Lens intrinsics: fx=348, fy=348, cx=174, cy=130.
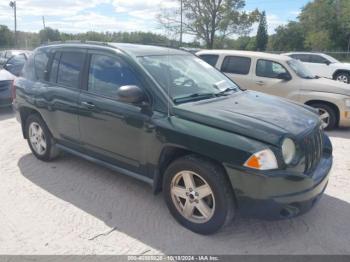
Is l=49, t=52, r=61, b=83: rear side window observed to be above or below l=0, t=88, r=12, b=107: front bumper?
above

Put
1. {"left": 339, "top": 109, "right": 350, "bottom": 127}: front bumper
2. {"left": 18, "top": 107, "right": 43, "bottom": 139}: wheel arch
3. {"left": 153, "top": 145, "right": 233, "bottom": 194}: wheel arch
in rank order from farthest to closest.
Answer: {"left": 339, "top": 109, "right": 350, "bottom": 127}: front bumper, {"left": 18, "top": 107, "right": 43, "bottom": 139}: wheel arch, {"left": 153, "top": 145, "right": 233, "bottom": 194}: wheel arch

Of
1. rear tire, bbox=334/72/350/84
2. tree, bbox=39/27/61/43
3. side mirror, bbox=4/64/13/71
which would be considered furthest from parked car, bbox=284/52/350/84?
tree, bbox=39/27/61/43

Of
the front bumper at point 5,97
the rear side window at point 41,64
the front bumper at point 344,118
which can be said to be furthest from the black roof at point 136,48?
the front bumper at point 5,97

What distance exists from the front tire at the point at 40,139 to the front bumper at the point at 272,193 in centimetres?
308

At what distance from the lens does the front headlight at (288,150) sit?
299 centimetres

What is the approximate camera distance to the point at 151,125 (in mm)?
3520

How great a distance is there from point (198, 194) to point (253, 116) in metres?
0.91

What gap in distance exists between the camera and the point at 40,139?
17.1 ft

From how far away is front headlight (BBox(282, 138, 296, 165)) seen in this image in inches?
118

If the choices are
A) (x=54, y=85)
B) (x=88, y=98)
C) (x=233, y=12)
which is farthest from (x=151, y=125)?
(x=233, y=12)

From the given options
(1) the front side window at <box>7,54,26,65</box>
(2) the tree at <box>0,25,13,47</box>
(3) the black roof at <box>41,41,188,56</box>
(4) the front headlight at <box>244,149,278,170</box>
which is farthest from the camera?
(2) the tree at <box>0,25,13,47</box>

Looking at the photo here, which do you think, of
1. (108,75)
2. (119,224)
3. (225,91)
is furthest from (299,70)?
(119,224)

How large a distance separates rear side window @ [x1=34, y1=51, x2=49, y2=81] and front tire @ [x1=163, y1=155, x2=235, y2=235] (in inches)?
105

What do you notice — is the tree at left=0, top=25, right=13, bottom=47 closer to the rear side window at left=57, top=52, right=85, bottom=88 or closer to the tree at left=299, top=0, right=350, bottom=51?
the tree at left=299, top=0, right=350, bottom=51
